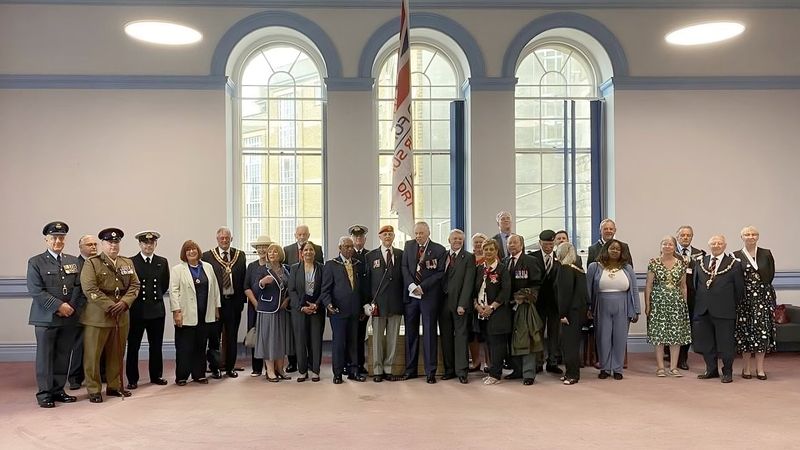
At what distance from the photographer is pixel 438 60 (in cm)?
955

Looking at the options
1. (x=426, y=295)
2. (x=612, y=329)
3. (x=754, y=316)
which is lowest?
(x=612, y=329)

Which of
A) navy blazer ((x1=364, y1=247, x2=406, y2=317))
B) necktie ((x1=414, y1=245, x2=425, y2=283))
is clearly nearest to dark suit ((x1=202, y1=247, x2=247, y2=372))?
navy blazer ((x1=364, y1=247, x2=406, y2=317))

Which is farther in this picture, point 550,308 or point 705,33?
point 705,33

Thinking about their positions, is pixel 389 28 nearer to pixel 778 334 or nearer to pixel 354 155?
pixel 354 155

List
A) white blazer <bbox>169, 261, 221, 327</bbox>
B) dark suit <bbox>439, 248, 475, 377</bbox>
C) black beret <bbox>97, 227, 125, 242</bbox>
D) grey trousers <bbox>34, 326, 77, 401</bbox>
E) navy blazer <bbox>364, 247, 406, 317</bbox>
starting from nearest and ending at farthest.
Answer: grey trousers <bbox>34, 326, 77, 401</bbox> < black beret <bbox>97, 227, 125, 242</bbox> < white blazer <bbox>169, 261, 221, 327</bbox> < dark suit <bbox>439, 248, 475, 377</bbox> < navy blazer <bbox>364, 247, 406, 317</bbox>

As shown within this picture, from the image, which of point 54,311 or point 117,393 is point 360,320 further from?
point 54,311

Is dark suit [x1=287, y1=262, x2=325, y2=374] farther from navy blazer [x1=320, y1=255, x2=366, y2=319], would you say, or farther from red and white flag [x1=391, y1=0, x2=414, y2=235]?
red and white flag [x1=391, y1=0, x2=414, y2=235]

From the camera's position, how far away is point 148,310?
700cm

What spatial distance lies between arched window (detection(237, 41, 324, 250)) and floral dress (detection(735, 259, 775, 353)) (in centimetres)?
515

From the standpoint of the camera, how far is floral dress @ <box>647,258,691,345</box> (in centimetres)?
733

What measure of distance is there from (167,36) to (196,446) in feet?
17.3

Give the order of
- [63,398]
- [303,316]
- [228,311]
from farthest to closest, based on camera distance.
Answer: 1. [228,311]
2. [303,316]
3. [63,398]

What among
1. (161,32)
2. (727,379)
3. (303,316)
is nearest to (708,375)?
(727,379)

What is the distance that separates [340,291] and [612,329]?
2.84 m
